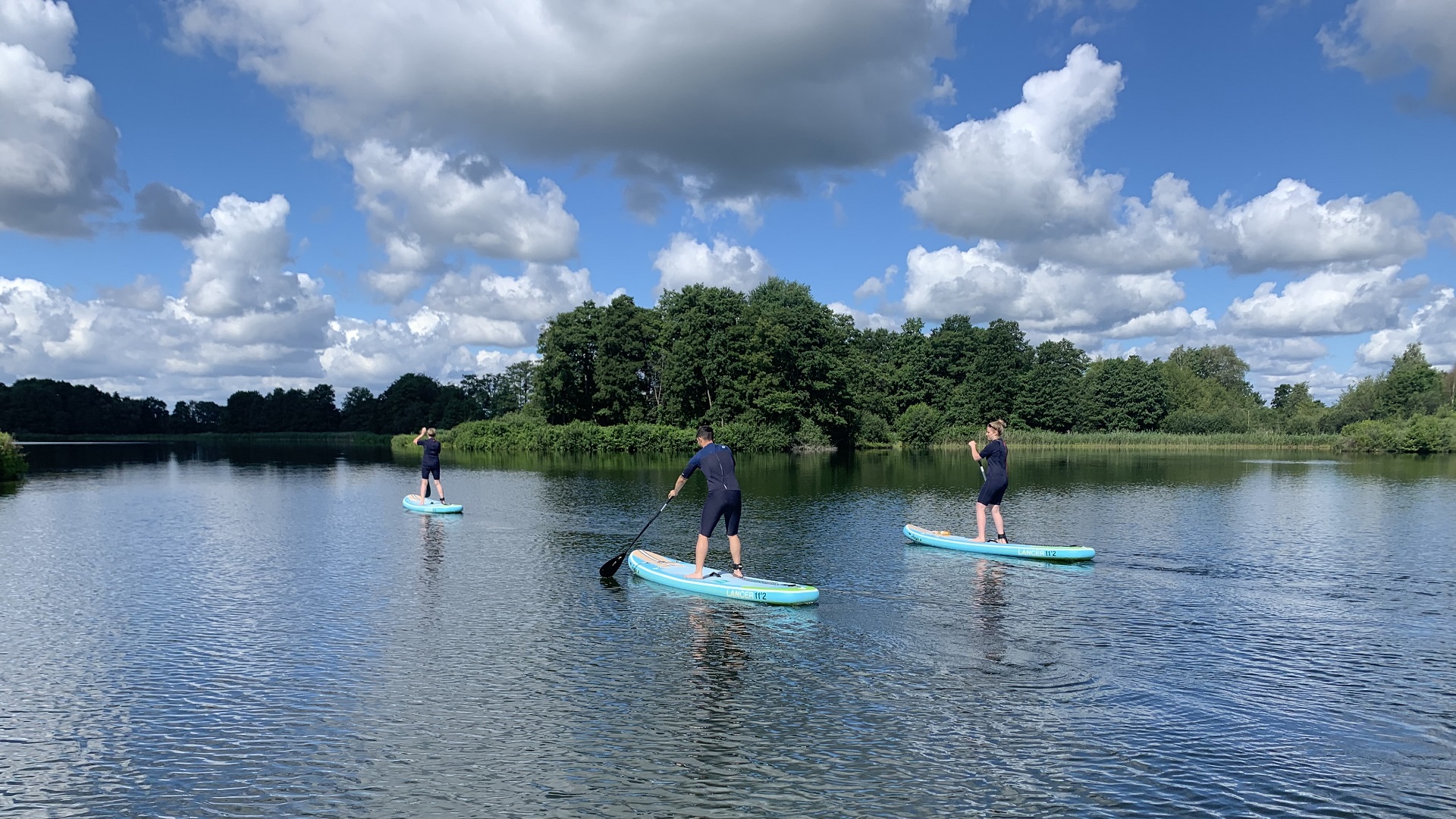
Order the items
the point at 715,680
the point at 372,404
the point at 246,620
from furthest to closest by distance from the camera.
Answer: the point at 372,404, the point at 246,620, the point at 715,680

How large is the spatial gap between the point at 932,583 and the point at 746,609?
403 cm

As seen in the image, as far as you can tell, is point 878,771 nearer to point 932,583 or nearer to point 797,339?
point 932,583

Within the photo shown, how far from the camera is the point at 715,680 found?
35.4 ft

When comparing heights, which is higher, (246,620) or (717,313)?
(717,313)

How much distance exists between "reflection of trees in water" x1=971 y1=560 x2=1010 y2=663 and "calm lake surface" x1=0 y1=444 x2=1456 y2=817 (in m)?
0.11

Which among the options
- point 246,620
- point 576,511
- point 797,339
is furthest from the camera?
point 797,339

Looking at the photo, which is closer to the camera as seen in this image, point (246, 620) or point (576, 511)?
point (246, 620)

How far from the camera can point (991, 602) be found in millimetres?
15250

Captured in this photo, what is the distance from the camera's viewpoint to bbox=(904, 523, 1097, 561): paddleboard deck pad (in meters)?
19.3

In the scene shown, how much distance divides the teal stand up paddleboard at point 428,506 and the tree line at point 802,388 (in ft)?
172

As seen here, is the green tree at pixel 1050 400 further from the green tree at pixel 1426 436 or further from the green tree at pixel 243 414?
the green tree at pixel 243 414

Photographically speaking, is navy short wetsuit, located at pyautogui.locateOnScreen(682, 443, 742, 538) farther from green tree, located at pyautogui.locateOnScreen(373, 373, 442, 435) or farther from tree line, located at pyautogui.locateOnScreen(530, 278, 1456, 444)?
green tree, located at pyautogui.locateOnScreen(373, 373, 442, 435)

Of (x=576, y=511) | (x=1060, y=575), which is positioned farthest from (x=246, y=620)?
(x=576, y=511)

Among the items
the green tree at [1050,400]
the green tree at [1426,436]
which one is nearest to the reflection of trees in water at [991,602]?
the green tree at [1426,436]
